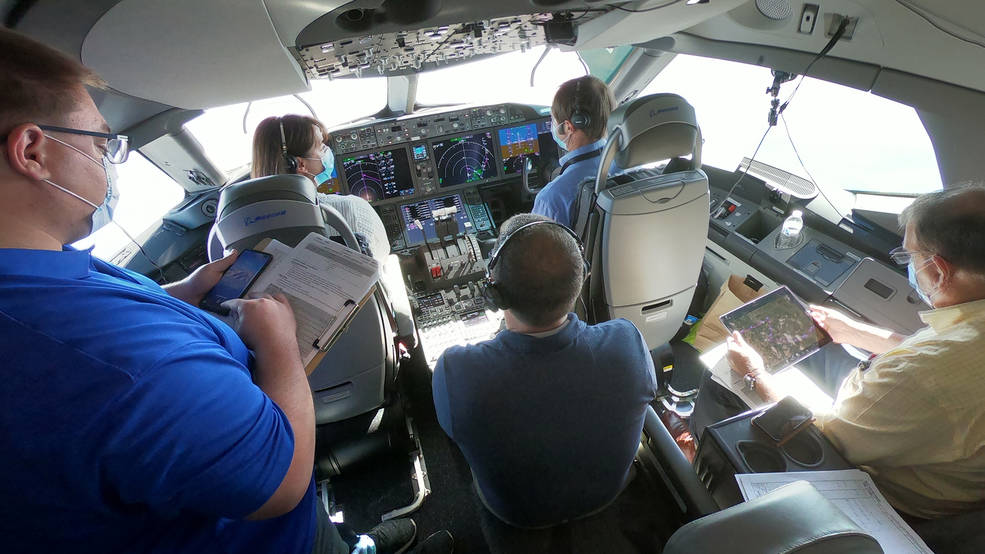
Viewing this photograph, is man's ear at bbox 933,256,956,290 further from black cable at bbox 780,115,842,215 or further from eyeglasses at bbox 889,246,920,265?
black cable at bbox 780,115,842,215

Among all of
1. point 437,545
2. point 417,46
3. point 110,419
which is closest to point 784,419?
point 437,545

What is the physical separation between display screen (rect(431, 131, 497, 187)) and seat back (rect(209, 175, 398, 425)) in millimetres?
1820

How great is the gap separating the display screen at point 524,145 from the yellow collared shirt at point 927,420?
269 cm

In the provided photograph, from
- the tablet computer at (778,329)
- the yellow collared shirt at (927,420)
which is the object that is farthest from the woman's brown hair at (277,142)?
the yellow collared shirt at (927,420)

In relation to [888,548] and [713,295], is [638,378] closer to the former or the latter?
[888,548]

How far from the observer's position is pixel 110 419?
559 mm

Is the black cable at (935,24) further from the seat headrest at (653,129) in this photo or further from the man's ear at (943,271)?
the man's ear at (943,271)

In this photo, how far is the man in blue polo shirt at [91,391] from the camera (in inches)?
21.6

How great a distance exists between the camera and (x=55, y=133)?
26.9 inches

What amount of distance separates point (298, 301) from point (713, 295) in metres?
2.78

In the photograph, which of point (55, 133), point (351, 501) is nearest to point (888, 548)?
point (55, 133)

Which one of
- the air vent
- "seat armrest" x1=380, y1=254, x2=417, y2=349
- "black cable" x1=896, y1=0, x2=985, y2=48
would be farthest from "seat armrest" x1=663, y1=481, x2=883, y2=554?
the air vent

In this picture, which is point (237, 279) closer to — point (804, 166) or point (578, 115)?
point (578, 115)

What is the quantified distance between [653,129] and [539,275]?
99cm
